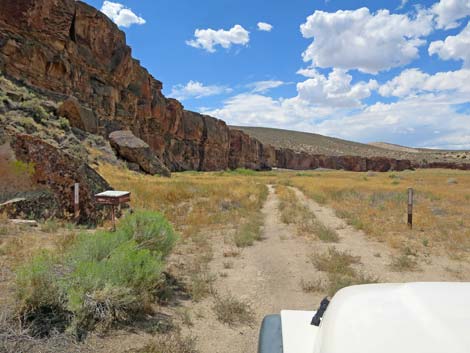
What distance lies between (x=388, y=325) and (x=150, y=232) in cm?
463

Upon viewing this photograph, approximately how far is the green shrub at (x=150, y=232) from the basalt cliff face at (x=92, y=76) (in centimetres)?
2101

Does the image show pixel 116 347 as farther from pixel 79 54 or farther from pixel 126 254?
pixel 79 54

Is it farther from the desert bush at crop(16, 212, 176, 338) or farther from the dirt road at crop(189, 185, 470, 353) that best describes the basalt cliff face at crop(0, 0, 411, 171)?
the desert bush at crop(16, 212, 176, 338)

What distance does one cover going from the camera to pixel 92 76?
112 feet

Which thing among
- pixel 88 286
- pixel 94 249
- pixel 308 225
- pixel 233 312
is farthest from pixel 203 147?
pixel 88 286

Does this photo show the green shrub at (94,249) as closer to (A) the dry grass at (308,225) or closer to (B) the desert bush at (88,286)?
(B) the desert bush at (88,286)

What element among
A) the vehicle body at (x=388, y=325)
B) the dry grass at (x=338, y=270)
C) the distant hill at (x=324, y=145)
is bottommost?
the dry grass at (x=338, y=270)

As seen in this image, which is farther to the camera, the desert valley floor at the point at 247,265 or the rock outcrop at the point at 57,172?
the rock outcrop at the point at 57,172

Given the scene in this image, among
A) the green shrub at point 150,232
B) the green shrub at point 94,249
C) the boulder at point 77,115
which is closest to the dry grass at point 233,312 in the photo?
the green shrub at point 150,232

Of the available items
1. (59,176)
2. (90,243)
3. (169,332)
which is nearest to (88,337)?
(169,332)

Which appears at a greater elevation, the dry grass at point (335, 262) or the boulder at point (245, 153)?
the boulder at point (245, 153)

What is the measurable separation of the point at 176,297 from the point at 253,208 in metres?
9.73

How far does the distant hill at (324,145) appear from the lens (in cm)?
10112

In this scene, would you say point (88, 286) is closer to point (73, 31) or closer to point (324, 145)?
point (73, 31)
